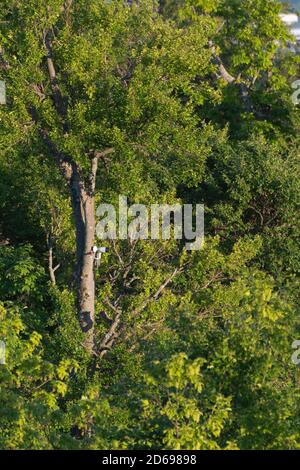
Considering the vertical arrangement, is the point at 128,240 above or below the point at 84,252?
above

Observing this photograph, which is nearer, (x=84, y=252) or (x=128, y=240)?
(x=84, y=252)

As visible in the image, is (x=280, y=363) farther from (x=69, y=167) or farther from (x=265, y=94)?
(x=265, y=94)

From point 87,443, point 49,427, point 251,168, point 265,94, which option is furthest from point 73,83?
point 265,94

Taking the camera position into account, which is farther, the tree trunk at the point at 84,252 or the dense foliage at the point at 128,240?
the tree trunk at the point at 84,252

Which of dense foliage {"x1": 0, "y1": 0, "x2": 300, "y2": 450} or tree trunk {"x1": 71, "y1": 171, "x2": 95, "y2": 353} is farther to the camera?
tree trunk {"x1": 71, "y1": 171, "x2": 95, "y2": 353}
